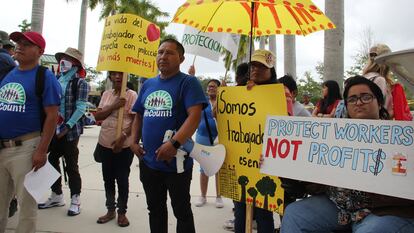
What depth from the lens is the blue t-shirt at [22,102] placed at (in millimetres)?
2980

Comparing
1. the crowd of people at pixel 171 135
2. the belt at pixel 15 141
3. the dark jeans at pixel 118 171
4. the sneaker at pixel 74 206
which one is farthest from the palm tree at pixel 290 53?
the belt at pixel 15 141

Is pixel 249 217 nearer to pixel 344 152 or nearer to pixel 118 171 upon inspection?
pixel 344 152

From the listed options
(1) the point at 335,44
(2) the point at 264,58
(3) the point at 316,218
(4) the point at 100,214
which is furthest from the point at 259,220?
(1) the point at 335,44

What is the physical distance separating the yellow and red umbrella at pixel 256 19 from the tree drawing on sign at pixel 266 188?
1436 millimetres

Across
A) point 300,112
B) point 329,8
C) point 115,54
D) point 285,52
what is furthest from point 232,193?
point 285,52

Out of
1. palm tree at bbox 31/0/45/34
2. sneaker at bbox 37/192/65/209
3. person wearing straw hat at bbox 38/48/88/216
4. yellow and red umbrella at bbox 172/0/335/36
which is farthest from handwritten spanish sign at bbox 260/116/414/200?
palm tree at bbox 31/0/45/34

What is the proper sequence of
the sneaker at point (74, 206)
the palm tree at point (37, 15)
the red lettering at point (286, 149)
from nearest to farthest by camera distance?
1. the red lettering at point (286, 149)
2. the sneaker at point (74, 206)
3. the palm tree at point (37, 15)

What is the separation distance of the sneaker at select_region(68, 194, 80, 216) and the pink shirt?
0.82 metres

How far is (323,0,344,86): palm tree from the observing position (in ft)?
20.9

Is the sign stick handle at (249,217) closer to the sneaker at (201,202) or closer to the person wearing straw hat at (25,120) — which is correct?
the person wearing straw hat at (25,120)

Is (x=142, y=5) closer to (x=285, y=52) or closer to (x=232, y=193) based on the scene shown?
(x=285, y=52)

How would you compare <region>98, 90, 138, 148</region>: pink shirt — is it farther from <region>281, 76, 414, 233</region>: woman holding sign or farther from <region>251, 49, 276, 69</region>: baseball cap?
<region>281, 76, 414, 233</region>: woman holding sign

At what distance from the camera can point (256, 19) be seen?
355 cm

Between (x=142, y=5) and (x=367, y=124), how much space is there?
106 ft
